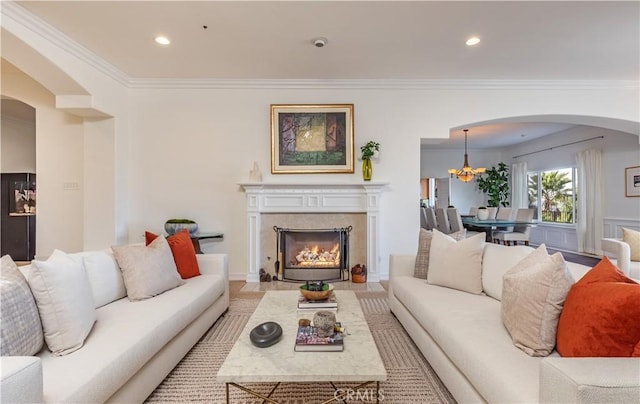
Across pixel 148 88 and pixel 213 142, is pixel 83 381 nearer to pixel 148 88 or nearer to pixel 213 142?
Answer: pixel 213 142

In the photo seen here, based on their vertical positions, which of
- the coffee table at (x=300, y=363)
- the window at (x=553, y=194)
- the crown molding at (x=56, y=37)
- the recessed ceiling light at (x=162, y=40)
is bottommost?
the coffee table at (x=300, y=363)

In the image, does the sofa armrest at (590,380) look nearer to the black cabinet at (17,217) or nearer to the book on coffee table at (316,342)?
the book on coffee table at (316,342)

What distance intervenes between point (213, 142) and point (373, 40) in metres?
2.51

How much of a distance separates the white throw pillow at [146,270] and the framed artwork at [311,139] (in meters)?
2.24

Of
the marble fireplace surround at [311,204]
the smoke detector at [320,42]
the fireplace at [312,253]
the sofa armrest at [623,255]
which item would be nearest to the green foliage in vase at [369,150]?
the marble fireplace surround at [311,204]

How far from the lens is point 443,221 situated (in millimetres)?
6391

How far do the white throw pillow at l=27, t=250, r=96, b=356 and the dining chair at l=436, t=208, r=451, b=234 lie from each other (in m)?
5.96

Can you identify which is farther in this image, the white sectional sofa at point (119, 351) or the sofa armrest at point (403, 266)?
the sofa armrest at point (403, 266)

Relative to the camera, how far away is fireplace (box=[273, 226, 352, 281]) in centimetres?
438

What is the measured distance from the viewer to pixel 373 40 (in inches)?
128

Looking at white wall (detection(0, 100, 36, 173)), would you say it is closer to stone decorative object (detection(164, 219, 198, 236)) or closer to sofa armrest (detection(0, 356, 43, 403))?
stone decorative object (detection(164, 219, 198, 236))

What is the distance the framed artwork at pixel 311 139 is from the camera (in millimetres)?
4387

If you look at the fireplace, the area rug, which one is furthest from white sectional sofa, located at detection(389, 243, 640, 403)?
the fireplace

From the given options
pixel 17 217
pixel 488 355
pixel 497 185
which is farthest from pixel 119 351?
pixel 497 185
